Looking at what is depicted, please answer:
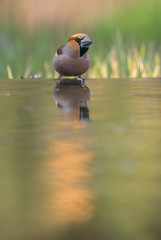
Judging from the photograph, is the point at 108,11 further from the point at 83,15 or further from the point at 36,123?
the point at 36,123

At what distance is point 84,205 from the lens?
5.13ft

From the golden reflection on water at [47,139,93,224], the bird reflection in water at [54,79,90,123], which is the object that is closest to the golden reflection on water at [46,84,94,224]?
the golden reflection on water at [47,139,93,224]

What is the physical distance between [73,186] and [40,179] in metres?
0.12

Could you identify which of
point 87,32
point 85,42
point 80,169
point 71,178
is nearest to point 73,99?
point 85,42

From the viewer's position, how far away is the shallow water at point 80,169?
1431 millimetres

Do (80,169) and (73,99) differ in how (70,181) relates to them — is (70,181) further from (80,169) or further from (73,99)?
(73,99)

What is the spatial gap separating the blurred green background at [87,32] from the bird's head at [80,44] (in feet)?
3.73

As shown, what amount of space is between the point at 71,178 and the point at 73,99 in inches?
75.5

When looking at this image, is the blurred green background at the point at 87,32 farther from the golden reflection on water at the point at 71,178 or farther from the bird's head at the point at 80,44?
the golden reflection on water at the point at 71,178

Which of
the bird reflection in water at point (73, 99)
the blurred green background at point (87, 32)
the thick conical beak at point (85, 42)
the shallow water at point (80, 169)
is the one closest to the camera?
the shallow water at point (80, 169)

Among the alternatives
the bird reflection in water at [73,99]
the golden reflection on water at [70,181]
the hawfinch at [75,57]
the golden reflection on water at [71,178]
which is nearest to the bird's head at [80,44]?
the hawfinch at [75,57]

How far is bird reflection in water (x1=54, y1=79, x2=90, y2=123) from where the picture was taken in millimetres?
3073

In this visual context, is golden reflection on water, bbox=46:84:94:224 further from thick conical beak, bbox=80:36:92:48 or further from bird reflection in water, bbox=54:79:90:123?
thick conical beak, bbox=80:36:92:48

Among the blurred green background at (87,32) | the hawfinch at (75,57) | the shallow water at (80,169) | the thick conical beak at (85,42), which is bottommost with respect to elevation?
the blurred green background at (87,32)
